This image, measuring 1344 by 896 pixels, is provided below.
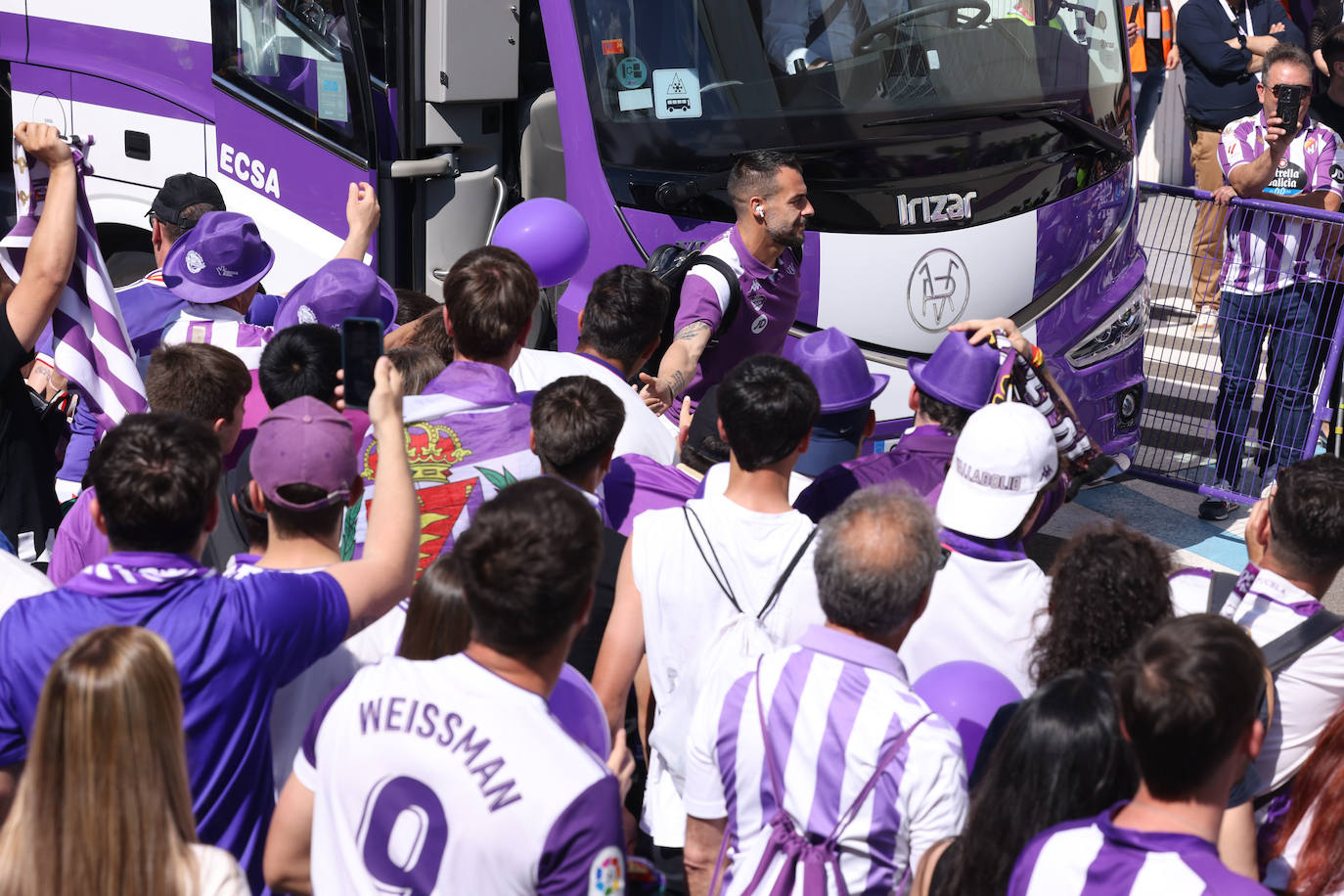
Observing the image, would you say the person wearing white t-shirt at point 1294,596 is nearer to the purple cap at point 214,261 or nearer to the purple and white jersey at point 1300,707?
the purple and white jersey at point 1300,707

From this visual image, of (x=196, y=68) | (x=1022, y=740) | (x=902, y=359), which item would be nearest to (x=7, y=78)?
(x=196, y=68)

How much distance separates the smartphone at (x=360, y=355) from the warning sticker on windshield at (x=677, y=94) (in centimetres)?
288

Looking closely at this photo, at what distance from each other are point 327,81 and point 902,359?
2728 mm

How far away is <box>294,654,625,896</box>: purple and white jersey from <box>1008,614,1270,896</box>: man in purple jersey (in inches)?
25.5

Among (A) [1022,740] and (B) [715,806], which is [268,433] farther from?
(A) [1022,740]

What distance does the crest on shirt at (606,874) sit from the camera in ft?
6.36

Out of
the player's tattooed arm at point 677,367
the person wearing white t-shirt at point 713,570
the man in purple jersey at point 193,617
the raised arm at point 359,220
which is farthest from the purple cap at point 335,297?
the man in purple jersey at point 193,617

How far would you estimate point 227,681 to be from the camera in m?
2.35

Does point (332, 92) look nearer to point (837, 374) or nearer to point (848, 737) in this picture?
point (837, 374)

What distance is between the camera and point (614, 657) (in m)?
2.98

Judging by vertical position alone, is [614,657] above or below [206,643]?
below

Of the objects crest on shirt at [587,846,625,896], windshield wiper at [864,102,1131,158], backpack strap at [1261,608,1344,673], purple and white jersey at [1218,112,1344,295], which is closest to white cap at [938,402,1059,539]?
backpack strap at [1261,608,1344,673]

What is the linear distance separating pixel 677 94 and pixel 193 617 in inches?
144

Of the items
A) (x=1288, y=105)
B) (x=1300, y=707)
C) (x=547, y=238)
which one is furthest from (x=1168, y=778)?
(x=1288, y=105)
